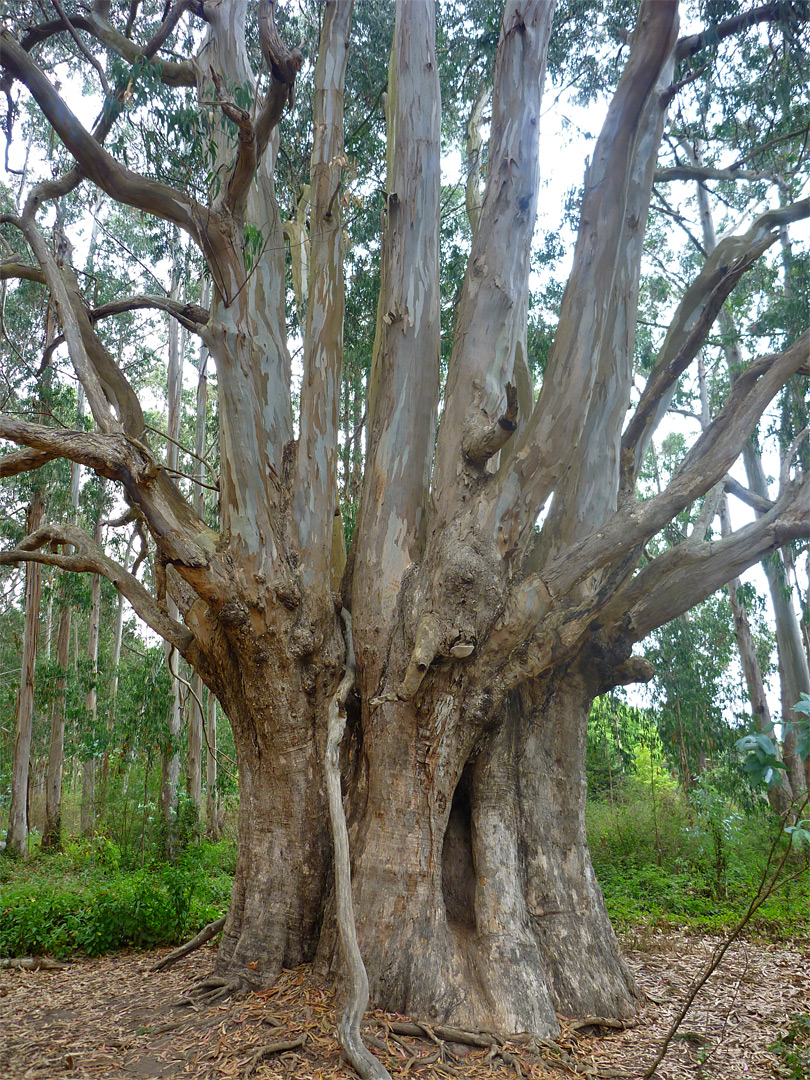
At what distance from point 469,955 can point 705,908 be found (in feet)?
12.2

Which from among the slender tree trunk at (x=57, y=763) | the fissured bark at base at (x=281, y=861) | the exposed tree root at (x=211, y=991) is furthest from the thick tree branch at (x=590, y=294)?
the slender tree trunk at (x=57, y=763)

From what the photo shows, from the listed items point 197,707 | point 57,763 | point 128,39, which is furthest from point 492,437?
point 57,763

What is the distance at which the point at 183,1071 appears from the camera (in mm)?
2777

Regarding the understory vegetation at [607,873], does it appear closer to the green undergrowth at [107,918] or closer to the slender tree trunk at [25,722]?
the green undergrowth at [107,918]

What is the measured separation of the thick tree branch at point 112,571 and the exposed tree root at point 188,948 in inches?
66.0

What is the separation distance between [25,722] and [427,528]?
8803mm

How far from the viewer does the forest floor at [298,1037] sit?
9.26ft

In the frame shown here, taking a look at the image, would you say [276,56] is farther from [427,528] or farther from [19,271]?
[19,271]

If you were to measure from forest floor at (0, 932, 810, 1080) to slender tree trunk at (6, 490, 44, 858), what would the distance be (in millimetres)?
6903

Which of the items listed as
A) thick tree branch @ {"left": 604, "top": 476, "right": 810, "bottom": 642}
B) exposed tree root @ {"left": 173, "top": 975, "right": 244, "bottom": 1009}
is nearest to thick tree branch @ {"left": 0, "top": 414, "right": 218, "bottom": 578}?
exposed tree root @ {"left": 173, "top": 975, "right": 244, "bottom": 1009}

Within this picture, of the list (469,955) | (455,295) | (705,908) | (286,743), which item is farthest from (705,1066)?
(455,295)

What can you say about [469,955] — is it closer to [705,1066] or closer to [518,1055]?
[518,1055]

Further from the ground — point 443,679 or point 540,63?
point 540,63

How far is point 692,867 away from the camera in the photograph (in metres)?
7.62
